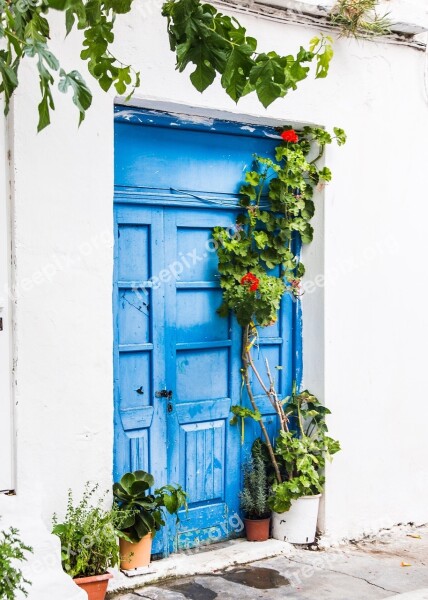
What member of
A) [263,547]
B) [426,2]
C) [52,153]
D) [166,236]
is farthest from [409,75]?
[263,547]

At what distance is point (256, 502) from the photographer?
5.71 metres

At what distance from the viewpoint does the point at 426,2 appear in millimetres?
6434

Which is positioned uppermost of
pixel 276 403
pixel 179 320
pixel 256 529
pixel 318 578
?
pixel 179 320

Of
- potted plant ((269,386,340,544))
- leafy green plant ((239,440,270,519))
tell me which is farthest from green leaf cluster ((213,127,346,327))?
leafy green plant ((239,440,270,519))

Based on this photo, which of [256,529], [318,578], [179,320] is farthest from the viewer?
[256,529]

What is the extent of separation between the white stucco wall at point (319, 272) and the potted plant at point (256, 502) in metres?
0.48

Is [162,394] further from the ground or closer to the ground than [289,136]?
closer to the ground

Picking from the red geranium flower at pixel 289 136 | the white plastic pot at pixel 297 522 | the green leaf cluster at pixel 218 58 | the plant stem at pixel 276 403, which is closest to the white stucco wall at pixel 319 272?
the red geranium flower at pixel 289 136

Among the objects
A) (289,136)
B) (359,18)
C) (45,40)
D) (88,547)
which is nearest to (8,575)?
(88,547)

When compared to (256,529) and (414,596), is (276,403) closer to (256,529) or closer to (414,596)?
(256,529)

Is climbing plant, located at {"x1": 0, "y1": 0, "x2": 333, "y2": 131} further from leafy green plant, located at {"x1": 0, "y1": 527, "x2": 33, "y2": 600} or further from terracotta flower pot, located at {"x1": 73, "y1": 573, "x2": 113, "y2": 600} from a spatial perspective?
terracotta flower pot, located at {"x1": 73, "y1": 573, "x2": 113, "y2": 600}

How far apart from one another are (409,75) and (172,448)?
3236 millimetres

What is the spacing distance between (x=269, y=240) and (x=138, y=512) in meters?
2.01

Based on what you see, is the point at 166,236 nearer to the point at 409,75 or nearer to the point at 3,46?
the point at 3,46
